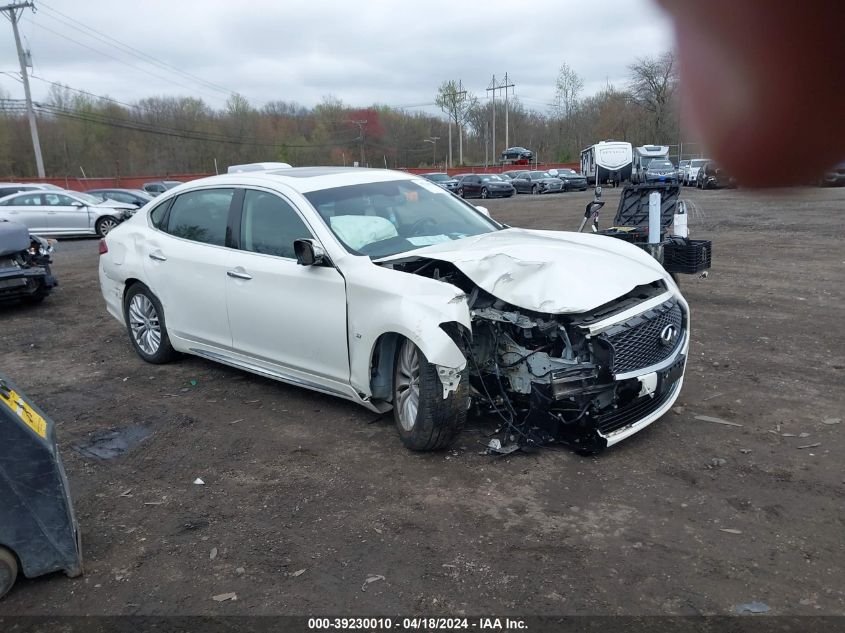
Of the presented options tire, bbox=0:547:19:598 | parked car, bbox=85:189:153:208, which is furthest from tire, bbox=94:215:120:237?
tire, bbox=0:547:19:598

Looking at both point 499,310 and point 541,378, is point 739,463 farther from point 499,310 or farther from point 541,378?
point 499,310

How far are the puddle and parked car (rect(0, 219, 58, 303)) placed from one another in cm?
486

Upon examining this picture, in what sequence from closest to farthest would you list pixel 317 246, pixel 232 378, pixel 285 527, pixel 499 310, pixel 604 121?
pixel 604 121 < pixel 285 527 < pixel 499 310 < pixel 317 246 < pixel 232 378

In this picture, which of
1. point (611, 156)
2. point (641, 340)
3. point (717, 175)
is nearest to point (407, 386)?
point (641, 340)

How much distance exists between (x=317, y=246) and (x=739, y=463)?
2927 mm

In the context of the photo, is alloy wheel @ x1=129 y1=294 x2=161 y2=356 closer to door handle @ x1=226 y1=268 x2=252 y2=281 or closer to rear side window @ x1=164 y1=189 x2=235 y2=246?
rear side window @ x1=164 y1=189 x2=235 y2=246

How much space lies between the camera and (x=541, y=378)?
3.97 m

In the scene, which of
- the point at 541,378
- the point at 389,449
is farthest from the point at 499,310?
the point at 389,449

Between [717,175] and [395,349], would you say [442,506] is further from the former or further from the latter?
[717,175]

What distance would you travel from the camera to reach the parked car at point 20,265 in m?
8.48

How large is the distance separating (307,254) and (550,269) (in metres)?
1.57

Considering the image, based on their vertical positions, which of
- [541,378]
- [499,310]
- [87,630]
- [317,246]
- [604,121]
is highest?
[604,121]

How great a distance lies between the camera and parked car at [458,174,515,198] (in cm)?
3541

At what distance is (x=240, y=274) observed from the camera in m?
5.07
